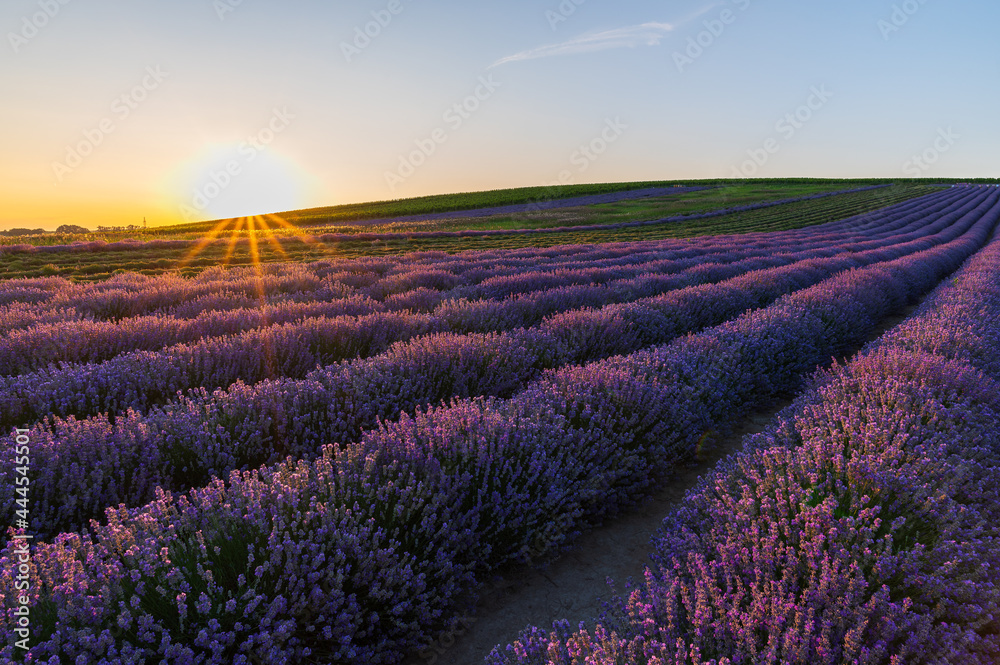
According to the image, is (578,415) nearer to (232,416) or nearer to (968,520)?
(968,520)

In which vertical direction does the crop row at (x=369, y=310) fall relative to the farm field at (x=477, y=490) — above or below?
above

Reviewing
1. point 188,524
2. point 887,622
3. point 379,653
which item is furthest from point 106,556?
point 887,622

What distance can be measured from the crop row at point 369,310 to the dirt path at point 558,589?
2.82 meters

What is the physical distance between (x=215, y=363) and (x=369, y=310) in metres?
2.21

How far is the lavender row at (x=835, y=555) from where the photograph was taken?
52.9 inches

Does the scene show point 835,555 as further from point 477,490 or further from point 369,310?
point 369,310

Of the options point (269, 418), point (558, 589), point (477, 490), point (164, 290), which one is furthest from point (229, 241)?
point (558, 589)

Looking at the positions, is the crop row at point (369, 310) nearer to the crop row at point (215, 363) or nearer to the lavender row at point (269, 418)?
the crop row at point (215, 363)

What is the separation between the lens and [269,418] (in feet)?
8.66

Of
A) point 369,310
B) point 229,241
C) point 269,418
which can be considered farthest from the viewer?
point 229,241

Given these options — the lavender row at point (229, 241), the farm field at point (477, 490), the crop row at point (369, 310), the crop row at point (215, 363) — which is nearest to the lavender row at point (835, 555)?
the farm field at point (477, 490)

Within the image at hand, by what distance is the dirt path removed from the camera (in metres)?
1.85

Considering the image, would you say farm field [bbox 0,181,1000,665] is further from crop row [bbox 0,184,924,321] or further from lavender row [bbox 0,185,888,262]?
lavender row [bbox 0,185,888,262]

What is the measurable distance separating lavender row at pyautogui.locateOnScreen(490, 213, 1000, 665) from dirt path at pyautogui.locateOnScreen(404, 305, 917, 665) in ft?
0.66
